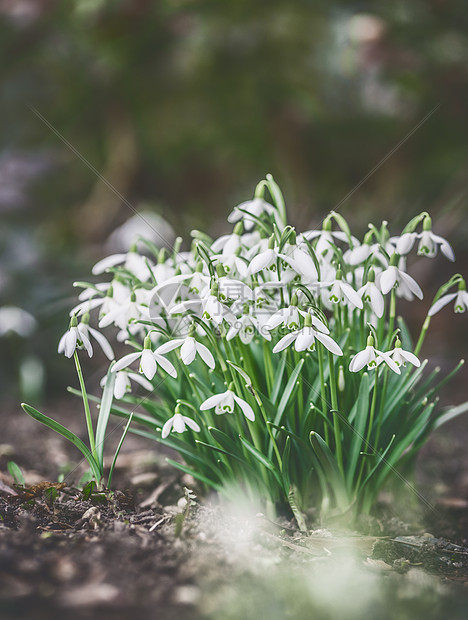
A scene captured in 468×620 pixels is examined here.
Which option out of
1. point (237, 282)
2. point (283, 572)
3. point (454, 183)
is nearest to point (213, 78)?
point (454, 183)

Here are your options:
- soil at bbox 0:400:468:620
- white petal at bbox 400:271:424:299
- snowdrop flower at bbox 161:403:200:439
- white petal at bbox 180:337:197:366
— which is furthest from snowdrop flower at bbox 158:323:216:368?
white petal at bbox 400:271:424:299

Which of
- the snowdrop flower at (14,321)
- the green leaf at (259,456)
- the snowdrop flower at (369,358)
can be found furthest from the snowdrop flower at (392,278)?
the snowdrop flower at (14,321)

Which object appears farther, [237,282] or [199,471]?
[199,471]

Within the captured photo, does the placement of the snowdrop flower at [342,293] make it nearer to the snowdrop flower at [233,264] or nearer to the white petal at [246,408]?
the snowdrop flower at [233,264]

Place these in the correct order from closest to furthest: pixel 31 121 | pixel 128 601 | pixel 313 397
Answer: pixel 128 601 → pixel 313 397 → pixel 31 121

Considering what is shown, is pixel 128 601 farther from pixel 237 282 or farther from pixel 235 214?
pixel 235 214

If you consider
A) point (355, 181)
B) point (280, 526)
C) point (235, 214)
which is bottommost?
point (280, 526)
